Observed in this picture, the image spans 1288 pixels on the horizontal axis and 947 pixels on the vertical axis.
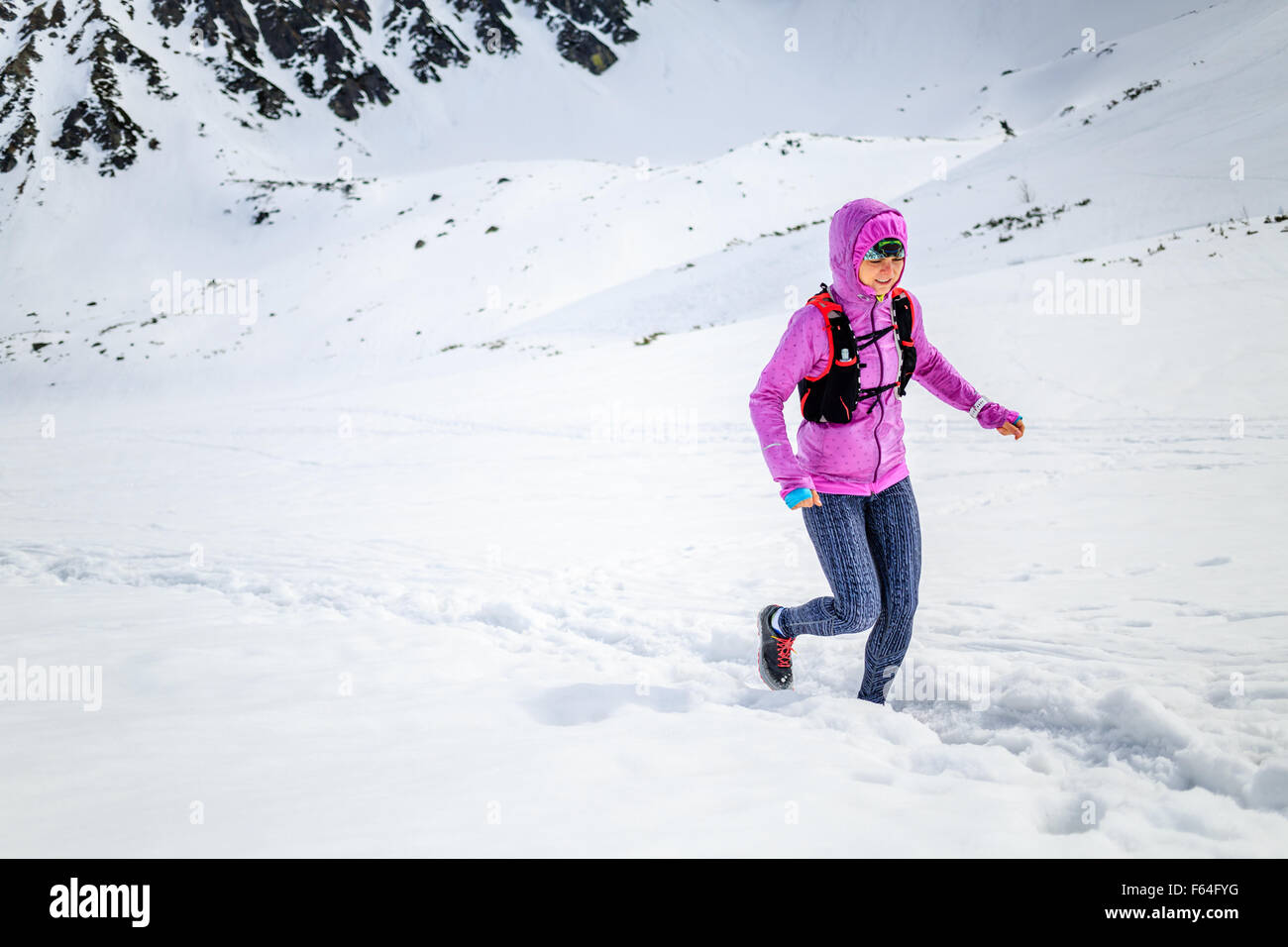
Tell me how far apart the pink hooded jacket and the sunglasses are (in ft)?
0.07

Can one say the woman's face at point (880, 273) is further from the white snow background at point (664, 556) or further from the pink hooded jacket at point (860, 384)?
the white snow background at point (664, 556)

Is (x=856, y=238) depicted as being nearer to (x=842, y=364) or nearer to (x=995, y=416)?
(x=842, y=364)

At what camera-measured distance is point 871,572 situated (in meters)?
3.18

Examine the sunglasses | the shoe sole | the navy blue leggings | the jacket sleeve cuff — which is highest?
the sunglasses

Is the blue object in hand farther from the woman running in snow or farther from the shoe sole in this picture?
the shoe sole

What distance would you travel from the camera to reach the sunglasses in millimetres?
2963

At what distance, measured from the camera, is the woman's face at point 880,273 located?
298 cm

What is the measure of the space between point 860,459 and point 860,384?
31 centimetres

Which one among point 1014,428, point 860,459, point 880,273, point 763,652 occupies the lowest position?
point 763,652

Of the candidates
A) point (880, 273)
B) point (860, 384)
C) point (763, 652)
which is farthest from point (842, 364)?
point (763, 652)

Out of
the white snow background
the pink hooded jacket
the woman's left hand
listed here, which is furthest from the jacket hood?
the white snow background
